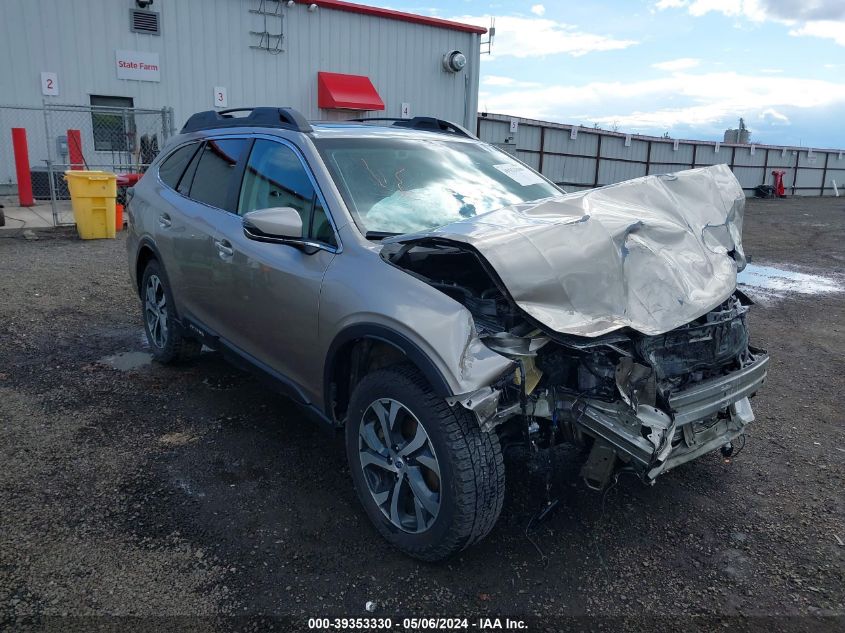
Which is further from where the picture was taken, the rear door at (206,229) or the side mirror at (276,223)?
the rear door at (206,229)

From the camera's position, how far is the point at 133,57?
1534 centimetres

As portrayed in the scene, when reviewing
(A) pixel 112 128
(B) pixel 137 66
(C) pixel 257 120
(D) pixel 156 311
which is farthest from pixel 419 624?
(B) pixel 137 66

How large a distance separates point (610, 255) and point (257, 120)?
2.47m

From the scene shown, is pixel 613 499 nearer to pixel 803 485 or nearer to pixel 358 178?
pixel 803 485

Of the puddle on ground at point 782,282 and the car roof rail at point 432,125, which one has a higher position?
the car roof rail at point 432,125

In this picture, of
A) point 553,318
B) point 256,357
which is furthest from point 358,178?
point 553,318

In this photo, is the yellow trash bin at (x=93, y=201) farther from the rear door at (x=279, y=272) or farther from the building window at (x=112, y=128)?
the rear door at (x=279, y=272)

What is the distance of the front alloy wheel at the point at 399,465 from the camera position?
2.74 meters

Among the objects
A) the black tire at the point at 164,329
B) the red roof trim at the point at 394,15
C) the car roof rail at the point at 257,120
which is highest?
the red roof trim at the point at 394,15

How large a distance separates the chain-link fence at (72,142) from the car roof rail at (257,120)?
9136 millimetres

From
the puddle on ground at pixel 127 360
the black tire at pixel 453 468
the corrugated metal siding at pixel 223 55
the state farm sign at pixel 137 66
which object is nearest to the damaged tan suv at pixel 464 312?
the black tire at pixel 453 468

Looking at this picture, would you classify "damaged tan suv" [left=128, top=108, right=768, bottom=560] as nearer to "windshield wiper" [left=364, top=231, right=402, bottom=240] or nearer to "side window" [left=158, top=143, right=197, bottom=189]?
"windshield wiper" [left=364, top=231, right=402, bottom=240]

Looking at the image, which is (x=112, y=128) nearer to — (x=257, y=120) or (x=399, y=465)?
(x=257, y=120)

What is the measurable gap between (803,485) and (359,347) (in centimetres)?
249
